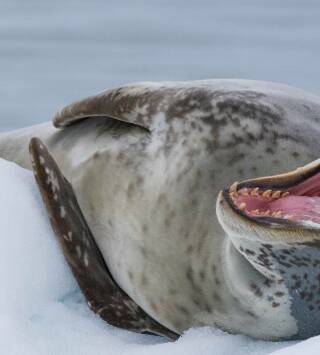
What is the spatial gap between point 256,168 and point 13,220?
0.72 meters

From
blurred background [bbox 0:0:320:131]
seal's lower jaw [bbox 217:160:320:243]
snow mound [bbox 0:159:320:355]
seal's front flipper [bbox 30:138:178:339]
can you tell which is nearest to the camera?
seal's lower jaw [bbox 217:160:320:243]

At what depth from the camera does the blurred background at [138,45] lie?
289 inches

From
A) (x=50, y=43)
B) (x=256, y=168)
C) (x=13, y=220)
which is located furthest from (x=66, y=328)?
(x=50, y=43)

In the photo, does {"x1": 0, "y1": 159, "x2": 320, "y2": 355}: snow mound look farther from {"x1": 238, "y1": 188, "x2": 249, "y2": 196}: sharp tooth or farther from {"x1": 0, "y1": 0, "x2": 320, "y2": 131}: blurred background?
{"x1": 0, "y1": 0, "x2": 320, "y2": 131}: blurred background

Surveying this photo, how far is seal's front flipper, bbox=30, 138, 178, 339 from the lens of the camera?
3.15 meters

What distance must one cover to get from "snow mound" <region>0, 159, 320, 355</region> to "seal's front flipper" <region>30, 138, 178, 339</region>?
3 cm

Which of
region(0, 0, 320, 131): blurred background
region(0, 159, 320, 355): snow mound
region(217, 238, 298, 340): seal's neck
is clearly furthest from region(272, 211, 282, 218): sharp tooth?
region(0, 0, 320, 131): blurred background

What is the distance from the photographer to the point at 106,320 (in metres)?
3.14

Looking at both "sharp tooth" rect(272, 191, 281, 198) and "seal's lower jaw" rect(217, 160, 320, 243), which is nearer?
"seal's lower jaw" rect(217, 160, 320, 243)

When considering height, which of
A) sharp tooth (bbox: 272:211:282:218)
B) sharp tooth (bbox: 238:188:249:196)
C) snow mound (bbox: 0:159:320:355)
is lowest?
snow mound (bbox: 0:159:320:355)

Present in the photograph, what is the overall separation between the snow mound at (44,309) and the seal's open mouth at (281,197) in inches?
13.4

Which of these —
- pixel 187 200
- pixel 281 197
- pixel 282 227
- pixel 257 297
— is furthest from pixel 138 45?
pixel 282 227

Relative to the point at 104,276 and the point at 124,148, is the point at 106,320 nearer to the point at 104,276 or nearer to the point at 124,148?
the point at 104,276

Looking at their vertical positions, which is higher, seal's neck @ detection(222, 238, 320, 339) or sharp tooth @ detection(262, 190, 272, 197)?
sharp tooth @ detection(262, 190, 272, 197)
